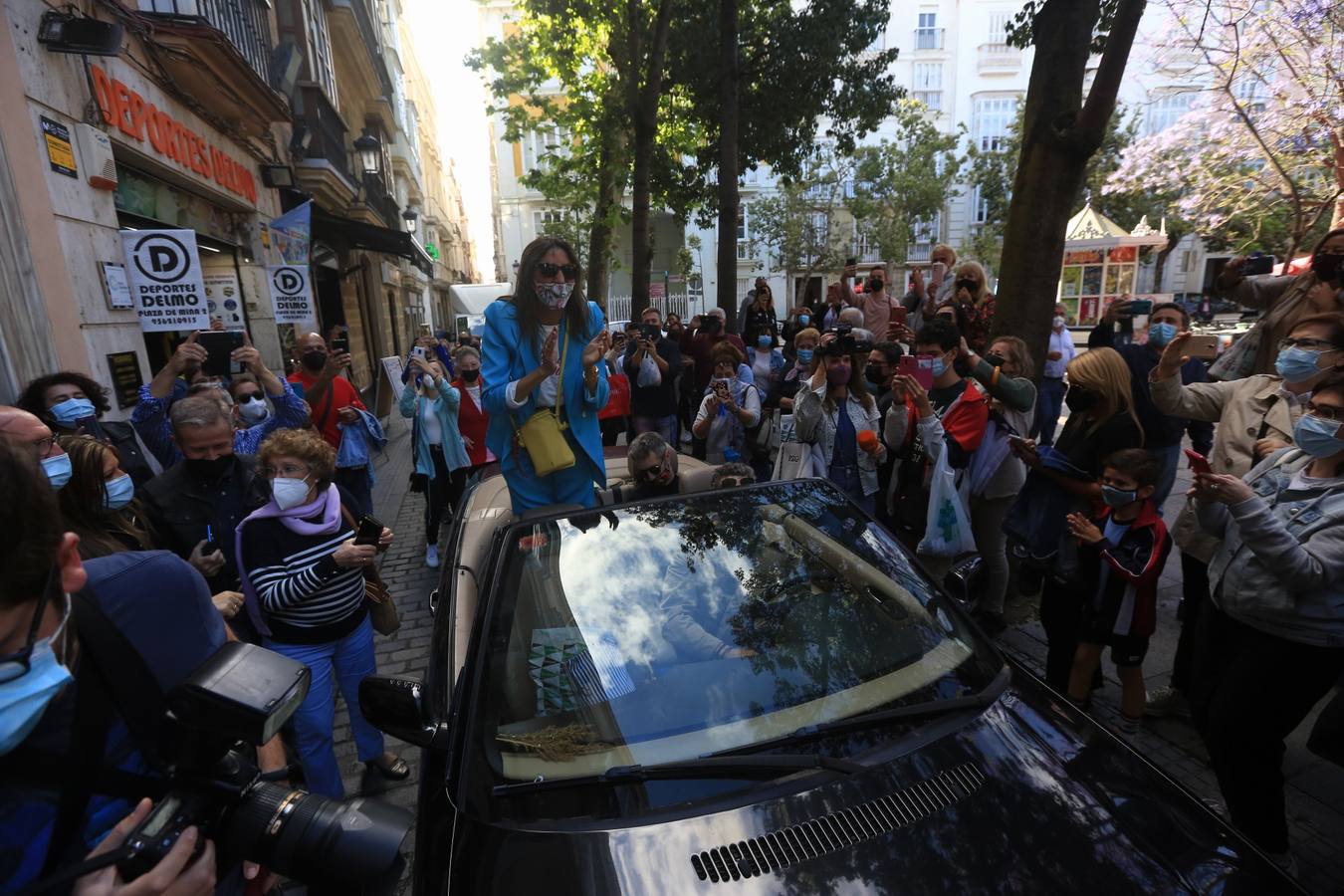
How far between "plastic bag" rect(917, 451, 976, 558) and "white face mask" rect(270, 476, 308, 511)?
121 inches

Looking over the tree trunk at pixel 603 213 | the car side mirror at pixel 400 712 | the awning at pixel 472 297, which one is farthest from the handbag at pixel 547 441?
the awning at pixel 472 297

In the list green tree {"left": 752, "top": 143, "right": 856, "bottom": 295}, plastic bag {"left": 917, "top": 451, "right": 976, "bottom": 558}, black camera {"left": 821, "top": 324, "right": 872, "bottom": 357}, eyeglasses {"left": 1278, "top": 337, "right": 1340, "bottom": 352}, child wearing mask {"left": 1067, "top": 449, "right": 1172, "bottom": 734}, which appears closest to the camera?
eyeglasses {"left": 1278, "top": 337, "right": 1340, "bottom": 352}

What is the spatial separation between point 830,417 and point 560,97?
113 feet

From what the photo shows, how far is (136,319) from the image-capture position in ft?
19.4

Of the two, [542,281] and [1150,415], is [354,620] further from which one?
[1150,415]

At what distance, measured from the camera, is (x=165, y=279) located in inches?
193

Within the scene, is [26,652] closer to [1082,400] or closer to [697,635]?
[697,635]

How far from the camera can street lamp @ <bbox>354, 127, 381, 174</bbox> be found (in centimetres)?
1405

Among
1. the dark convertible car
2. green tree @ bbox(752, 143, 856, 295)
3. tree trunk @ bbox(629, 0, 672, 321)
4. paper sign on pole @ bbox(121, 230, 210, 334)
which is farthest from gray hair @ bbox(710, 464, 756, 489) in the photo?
green tree @ bbox(752, 143, 856, 295)

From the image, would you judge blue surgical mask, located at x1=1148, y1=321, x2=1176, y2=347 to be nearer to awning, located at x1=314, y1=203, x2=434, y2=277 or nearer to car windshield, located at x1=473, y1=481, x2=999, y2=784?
car windshield, located at x1=473, y1=481, x2=999, y2=784

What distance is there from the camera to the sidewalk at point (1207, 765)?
243 centimetres

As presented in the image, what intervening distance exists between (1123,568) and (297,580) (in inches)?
135

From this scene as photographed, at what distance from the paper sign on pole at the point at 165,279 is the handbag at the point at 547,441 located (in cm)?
335

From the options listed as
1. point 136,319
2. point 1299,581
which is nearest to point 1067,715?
point 1299,581
